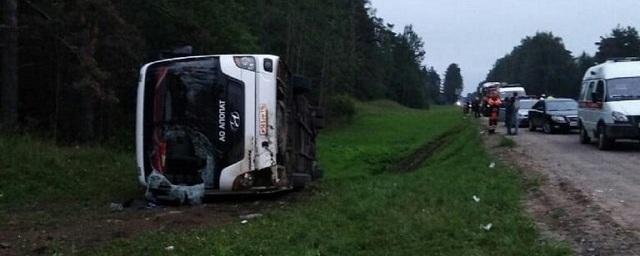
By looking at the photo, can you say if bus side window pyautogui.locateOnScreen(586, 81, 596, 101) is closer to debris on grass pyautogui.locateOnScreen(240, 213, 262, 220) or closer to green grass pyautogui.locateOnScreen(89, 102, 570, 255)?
green grass pyautogui.locateOnScreen(89, 102, 570, 255)

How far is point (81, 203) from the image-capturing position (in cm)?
1472

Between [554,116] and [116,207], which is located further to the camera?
[554,116]

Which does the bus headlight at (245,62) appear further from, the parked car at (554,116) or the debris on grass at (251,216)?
the parked car at (554,116)

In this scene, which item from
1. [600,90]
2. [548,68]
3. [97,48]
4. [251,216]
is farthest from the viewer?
[548,68]

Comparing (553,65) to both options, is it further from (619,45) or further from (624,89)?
(624,89)

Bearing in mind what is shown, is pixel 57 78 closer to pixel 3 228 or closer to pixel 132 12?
pixel 132 12

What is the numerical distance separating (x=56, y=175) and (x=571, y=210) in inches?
428

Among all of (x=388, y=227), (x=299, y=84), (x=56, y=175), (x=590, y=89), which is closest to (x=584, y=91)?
(x=590, y=89)

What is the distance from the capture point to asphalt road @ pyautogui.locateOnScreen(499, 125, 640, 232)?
11.5 metres

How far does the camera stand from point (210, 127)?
495 inches

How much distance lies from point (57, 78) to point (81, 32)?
11.2 ft

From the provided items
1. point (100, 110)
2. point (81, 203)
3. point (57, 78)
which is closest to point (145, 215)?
point (81, 203)

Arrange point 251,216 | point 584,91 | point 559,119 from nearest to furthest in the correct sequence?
1. point 251,216
2. point 584,91
3. point 559,119

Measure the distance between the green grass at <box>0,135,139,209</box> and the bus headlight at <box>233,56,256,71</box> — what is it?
4064 mm
